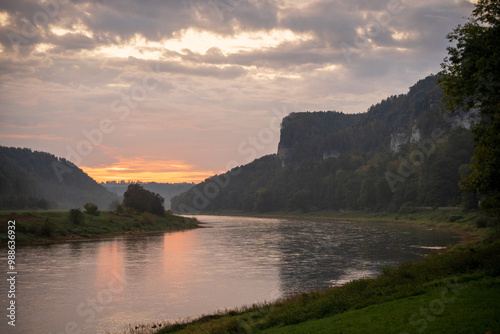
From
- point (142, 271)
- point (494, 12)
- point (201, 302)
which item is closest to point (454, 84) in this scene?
point (494, 12)

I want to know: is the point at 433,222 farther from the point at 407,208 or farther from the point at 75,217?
the point at 75,217

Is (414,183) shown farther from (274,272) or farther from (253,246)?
(274,272)

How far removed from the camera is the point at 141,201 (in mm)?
136000

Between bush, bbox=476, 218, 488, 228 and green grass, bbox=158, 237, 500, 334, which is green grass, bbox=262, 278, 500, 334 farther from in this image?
bush, bbox=476, 218, 488, 228

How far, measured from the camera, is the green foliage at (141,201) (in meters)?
136

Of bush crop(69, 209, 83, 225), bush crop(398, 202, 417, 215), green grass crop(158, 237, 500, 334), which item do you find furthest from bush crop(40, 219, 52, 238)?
bush crop(398, 202, 417, 215)

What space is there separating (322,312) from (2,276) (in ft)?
116

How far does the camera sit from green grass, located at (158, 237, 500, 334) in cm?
1658

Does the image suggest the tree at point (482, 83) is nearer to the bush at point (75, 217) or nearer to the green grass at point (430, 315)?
the green grass at point (430, 315)

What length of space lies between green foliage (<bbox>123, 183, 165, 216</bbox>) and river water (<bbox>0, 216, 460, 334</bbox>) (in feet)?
190

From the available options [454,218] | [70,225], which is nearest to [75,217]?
[70,225]

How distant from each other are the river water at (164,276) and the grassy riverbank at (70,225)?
7.80 metres

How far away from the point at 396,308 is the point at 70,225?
86425 millimetres

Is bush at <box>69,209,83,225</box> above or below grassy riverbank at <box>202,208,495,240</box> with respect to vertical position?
above
